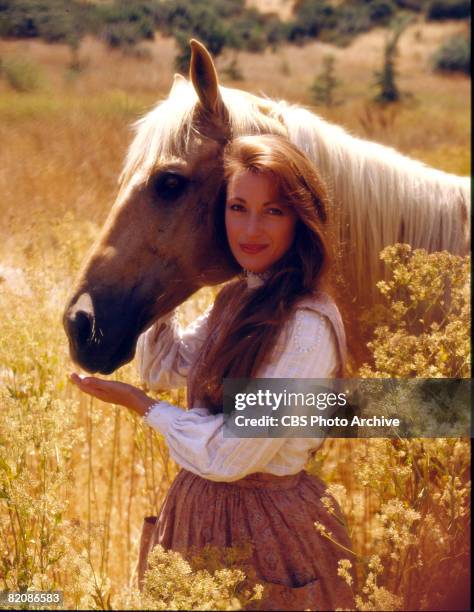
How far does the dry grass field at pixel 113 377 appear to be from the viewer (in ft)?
3.76

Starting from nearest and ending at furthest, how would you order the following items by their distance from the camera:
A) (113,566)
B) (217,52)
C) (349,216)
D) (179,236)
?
(179,236) → (349,216) → (113,566) → (217,52)

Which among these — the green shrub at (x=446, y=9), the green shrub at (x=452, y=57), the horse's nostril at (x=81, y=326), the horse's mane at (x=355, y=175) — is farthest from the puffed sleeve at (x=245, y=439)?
the green shrub at (x=452, y=57)

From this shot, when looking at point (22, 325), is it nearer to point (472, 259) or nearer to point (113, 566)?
point (113, 566)

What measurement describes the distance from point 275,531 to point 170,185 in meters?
0.79

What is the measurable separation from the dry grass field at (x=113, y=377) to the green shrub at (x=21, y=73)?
0.02m

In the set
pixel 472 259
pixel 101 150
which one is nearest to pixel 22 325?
pixel 472 259

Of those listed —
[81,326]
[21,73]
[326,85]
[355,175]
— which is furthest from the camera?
[326,85]

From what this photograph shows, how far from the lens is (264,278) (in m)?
1.22

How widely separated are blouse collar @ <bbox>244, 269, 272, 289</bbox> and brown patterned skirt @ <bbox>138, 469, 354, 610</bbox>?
39 centimetres

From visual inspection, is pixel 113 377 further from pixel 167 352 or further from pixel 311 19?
pixel 311 19

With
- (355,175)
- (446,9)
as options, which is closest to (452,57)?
(446,9)

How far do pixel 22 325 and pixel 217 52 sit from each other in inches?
65.2

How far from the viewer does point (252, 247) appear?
1177mm

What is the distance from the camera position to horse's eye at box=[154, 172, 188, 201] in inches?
53.4
